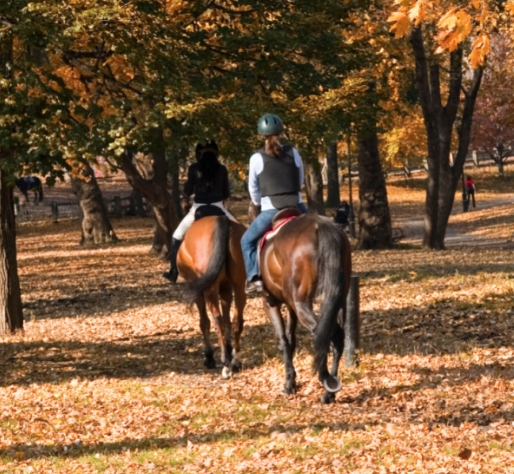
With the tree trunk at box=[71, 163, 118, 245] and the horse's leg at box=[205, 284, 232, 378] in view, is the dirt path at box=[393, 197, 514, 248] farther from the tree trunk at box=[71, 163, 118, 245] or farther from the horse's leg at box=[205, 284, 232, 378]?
the horse's leg at box=[205, 284, 232, 378]

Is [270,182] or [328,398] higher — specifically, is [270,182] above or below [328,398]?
above

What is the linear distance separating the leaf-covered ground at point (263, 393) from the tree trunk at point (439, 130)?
10440mm

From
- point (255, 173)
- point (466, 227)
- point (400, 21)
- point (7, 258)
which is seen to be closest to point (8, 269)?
point (7, 258)

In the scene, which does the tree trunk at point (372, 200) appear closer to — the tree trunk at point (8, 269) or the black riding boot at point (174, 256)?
the tree trunk at point (8, 269)

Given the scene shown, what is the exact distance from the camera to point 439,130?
113ft

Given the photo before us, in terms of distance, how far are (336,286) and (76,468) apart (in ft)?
10.0

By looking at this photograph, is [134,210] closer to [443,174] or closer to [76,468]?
[443,174]

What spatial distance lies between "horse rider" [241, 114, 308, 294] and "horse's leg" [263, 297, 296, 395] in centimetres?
31

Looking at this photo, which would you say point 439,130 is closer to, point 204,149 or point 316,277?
point 204,149

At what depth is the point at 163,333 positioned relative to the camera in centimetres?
1884

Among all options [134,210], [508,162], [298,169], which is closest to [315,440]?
[298,169]

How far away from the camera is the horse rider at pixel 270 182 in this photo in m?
12.7

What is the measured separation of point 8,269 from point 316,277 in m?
8.90

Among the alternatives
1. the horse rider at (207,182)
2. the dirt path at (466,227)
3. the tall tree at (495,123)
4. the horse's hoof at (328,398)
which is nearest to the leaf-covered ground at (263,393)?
the horse's hoof at (328,398)
